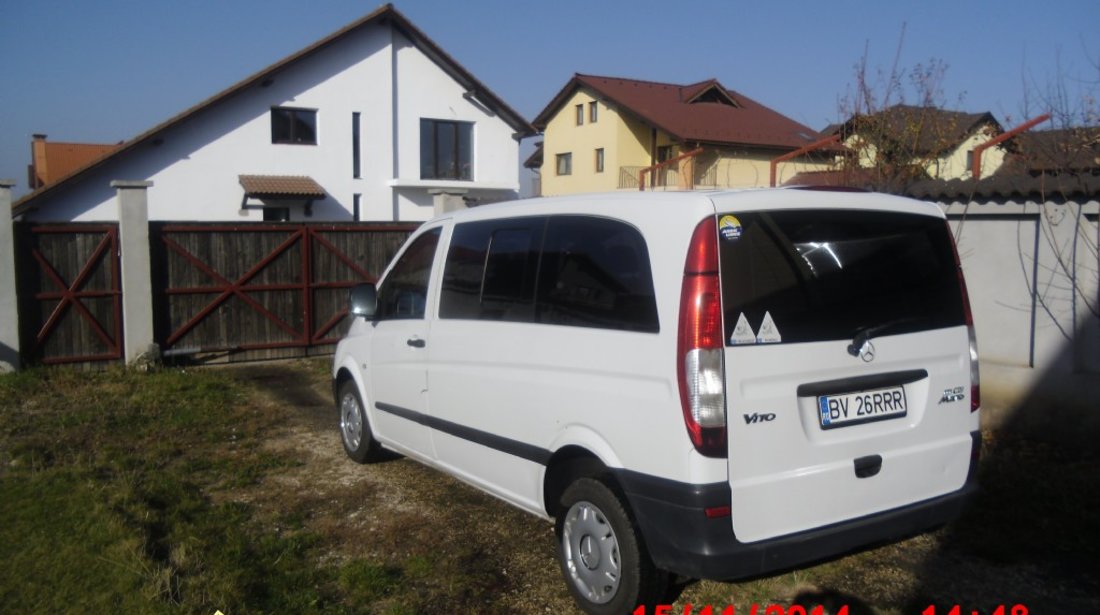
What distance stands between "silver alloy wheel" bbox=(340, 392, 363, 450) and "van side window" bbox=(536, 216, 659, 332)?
2772 millimetres

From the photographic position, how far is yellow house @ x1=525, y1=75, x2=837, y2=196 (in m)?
37.0

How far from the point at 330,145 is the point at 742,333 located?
2683 cm

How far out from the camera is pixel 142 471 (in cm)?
666

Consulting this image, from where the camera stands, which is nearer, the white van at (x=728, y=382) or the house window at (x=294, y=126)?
the white van at (x=728, y=382)

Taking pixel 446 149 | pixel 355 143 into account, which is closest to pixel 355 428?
pixel 355 143

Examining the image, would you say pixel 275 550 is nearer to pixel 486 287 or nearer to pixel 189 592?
pixel 189 592

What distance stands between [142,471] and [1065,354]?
7.26 metres

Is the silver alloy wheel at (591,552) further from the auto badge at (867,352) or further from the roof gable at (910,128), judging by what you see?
the roof gable at (910,128)

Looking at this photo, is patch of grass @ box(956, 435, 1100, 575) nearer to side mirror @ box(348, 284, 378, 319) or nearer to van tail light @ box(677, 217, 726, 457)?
van tail light @ box(677, 217, 726, 457)

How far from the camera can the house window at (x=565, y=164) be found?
43.1 metres

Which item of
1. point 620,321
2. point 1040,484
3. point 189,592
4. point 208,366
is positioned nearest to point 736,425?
point 620,321

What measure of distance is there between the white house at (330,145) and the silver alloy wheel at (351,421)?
18547mm
